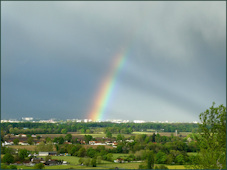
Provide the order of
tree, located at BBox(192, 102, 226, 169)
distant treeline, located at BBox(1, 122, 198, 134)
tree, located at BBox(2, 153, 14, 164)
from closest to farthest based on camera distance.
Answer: tree, located at BBox(192, 102, 226, 169) < tree, located at BBox(2, 153, 14, 164) < distant treeline, located at BBox(1, 122, 198, 134)

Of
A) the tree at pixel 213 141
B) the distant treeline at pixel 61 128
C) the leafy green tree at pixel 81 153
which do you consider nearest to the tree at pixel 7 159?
the leafy green tree at pixel 81 153

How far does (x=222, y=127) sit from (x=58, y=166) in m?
27.0

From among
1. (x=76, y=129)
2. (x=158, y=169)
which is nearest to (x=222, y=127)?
(x=158, y=169)

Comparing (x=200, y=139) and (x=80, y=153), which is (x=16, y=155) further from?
(x=200, y=139)

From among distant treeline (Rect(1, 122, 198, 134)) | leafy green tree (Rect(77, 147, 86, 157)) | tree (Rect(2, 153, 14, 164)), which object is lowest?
leafy green tree (Rect(77, 147, 86, 157))

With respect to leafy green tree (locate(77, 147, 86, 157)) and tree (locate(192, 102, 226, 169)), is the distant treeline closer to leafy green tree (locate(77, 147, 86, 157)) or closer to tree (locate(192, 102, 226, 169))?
leafy green tree (locate(77, 147, 86, 157))

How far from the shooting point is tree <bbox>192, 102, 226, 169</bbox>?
10.2m

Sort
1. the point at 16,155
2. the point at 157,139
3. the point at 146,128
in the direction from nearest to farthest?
the point at 16,155, the point at 157,139, the point at 146,128

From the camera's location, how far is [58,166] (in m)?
32.5

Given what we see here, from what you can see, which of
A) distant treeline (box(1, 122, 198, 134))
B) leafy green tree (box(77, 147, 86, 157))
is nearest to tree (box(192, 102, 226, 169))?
leafy green tree (box(77, 147, 86, 157))

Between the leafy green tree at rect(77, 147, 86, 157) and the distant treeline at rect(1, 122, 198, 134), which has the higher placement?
the distant treeline at rect(1, 122, 198, 134)

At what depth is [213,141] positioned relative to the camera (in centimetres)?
1027

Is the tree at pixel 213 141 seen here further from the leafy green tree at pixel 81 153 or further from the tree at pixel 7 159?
the leafy green tree at pixel 81 153

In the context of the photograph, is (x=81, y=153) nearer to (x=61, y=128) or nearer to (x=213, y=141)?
(x=213, y=141)
